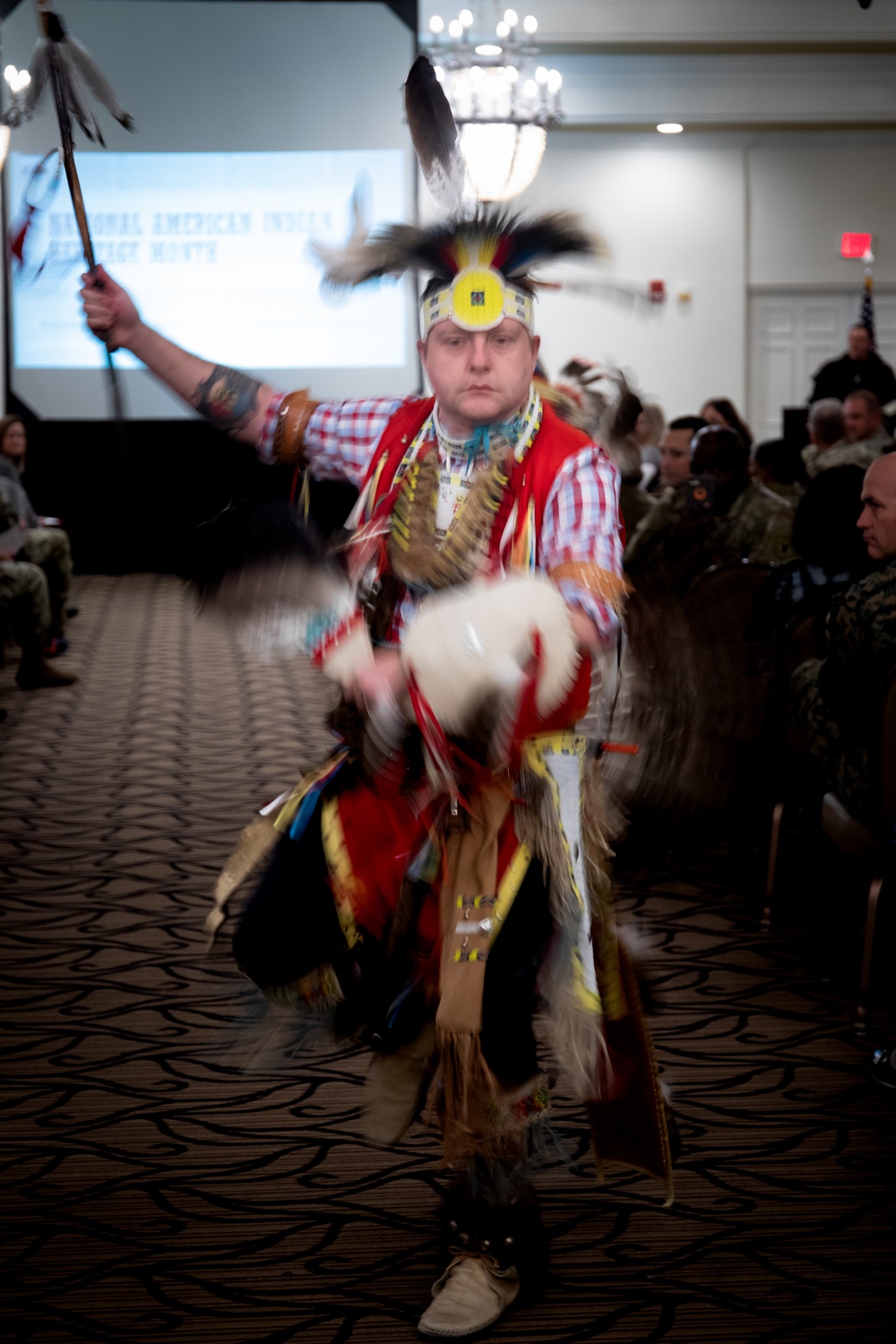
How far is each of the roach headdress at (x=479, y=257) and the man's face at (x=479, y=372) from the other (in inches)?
0.7

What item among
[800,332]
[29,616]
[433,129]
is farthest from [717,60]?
[433,129]

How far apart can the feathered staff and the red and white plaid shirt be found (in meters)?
0.30

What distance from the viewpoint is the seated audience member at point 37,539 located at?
741 cm

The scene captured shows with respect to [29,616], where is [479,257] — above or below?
above

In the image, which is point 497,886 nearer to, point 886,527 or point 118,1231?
point 118,1231

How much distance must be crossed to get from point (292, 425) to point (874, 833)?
1559 mm

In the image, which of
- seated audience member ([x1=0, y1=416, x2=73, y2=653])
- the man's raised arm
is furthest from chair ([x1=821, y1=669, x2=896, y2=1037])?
seated audience member ([x1=0, y1=416, x2=73, y2=653])

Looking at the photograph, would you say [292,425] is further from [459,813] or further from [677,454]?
[677,454]

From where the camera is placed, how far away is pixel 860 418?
A: 762cm

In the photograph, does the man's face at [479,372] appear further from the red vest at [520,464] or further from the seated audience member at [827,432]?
the seated audience member at [827,432]

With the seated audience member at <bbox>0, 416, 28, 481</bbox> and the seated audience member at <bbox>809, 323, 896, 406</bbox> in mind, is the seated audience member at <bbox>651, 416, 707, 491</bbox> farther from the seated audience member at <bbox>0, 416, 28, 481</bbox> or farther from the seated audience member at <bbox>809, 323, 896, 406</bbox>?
the seated audience member at <bbox>809, 323, 896, 406</bbox>

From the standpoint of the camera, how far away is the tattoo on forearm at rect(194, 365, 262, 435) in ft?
6.54

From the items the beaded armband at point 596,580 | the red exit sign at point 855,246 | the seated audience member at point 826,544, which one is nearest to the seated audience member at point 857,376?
the red exit sign at point 855,246

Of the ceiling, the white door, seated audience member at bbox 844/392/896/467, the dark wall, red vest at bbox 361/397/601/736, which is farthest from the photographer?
the white door
